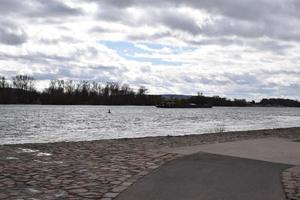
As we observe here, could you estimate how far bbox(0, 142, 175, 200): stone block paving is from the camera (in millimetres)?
7559

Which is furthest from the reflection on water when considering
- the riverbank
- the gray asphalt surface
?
the gray asphalt surface

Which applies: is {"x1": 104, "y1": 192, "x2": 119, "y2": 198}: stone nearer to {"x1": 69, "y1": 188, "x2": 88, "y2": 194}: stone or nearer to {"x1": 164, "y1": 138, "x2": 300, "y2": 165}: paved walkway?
{"x1": 69, "y1": 188, "x2": 88, "y2": 194}: stone

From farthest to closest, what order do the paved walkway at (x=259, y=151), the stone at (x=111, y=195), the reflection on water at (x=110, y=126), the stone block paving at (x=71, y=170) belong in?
the reflection on water at (x=110, y=126) < the paved walkway at (x=259, y=151) < the stone block paving at (x=71, y=170) < the stone at (x=111, y=195)

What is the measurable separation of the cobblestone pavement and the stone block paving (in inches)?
102

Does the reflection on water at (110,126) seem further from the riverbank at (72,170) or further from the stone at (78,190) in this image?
the stone at (78,190)

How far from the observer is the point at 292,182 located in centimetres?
860

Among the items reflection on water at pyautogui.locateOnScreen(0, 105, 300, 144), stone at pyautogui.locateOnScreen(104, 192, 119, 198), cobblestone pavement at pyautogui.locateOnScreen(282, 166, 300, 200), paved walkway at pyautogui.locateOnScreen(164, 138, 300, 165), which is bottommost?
reflection on water at pyautogui.locateOnScreen(0, 105, 300, 144)

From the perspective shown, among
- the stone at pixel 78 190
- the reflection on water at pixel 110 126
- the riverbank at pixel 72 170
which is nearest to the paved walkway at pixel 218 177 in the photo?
the riverbank at pixel 72 170

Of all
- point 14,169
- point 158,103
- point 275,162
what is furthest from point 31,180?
point 158,103

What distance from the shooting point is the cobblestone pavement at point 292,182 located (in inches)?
299

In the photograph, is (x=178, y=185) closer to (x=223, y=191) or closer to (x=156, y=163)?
(x=223, y=191)

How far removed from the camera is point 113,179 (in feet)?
28.5

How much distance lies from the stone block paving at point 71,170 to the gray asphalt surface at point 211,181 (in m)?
0.39

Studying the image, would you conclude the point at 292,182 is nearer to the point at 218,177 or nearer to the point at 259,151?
the point at 218,177
